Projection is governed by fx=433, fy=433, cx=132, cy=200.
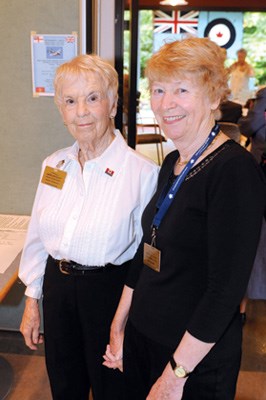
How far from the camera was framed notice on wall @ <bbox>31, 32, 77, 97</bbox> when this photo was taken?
2021mm

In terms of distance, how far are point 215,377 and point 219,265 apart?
1.13ft

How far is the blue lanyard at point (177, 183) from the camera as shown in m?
1.13

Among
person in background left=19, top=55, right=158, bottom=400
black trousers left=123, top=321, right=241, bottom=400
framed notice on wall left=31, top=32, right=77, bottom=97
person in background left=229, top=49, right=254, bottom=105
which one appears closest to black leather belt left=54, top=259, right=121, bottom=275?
person in background left=19, top=55, right=158, bottom=400

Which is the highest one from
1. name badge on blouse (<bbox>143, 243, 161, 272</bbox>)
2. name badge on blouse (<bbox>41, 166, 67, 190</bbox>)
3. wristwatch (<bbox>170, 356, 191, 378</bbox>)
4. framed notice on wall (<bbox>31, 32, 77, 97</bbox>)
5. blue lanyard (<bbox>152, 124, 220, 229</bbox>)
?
framed notice on wall (<bbox>31, 32, 77, 97</bbox>)

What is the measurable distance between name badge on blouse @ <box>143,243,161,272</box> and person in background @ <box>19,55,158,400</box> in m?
0.24

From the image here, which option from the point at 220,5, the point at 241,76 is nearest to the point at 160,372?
the point at 241,76

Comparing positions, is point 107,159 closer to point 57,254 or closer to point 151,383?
point 57,254

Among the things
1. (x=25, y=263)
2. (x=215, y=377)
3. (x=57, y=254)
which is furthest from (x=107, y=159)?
(x=215, y=377)

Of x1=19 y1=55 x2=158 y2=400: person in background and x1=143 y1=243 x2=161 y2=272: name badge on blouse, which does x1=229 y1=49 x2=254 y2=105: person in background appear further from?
x1=143 y1=243 x2=161 y2=272: name badge on blouse

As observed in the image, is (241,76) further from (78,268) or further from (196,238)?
(196,238)

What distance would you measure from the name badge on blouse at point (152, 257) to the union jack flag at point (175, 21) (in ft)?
33.7

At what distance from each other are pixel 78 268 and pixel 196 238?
1.79 ft

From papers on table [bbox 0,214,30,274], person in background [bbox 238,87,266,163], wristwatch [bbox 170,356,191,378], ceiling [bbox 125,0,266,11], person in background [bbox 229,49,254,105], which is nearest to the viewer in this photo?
wristwatch [bbox 170,356,191,378]

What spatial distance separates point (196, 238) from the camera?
108 centimetres
